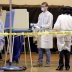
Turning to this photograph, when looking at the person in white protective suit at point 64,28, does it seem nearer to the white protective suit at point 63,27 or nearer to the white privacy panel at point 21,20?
the white protective suit at point 63,27

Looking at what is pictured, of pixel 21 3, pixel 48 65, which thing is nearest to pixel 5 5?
pixel 21 3

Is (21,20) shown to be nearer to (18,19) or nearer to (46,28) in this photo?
(18,19)

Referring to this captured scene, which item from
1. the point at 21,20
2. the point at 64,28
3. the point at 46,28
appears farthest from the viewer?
the point at 46,28

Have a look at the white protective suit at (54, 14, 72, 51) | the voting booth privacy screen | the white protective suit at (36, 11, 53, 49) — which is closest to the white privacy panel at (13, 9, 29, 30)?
the voting booth privacy screen

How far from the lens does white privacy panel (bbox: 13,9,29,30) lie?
8577mm

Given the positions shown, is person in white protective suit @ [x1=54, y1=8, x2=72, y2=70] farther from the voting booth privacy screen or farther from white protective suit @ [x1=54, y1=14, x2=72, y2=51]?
the voting booth privacy screen

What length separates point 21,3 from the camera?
12.8 metres

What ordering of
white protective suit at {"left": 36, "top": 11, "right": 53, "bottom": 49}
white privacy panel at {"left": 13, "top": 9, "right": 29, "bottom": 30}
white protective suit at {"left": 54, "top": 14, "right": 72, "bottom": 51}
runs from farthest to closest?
1. white protective suit at {"left": 36, "top": 11, "right": 53, "bottom": 49}
2. white privacy panel at {"left": 13, "top": 9, "right": 29, "bottom": 30}
3. white protective suit at {"left": 54, "top": 14, "right": 72, "bottom": 51}

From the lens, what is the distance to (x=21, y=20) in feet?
28.3

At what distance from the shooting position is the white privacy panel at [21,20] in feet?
28.1

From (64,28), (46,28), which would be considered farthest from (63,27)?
(46,28)

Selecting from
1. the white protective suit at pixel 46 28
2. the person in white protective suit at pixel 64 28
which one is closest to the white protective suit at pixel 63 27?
the person in white protective suit at pixel 64 28

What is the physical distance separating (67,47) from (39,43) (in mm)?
1139

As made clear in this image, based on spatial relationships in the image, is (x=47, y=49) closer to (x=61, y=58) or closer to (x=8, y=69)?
(x=61, y=58)
